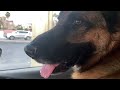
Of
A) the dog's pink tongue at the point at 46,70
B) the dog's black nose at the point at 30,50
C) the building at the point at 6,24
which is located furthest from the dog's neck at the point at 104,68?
the building at the point at 6,24

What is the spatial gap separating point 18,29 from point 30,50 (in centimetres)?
25

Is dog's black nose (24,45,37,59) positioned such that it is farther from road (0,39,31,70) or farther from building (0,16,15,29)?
building (0,16,15,29)

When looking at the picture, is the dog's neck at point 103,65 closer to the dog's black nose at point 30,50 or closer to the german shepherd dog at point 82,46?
the german shepherd dog at point 82,46

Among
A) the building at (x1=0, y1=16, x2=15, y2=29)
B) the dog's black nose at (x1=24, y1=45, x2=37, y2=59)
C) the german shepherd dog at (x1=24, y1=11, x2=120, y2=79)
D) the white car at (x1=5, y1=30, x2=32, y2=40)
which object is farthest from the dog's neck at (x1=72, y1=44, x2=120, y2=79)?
the building at (x1=0, y1=16, x2=15, y2=29)

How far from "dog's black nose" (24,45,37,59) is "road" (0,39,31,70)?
0.13 feet

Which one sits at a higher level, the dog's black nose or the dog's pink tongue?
the dog's black nose

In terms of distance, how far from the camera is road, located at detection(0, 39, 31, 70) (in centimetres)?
258

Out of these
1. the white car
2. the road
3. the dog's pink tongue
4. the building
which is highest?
the building

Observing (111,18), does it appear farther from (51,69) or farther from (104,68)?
(51,69)

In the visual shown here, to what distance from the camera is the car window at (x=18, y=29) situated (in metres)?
2.58
